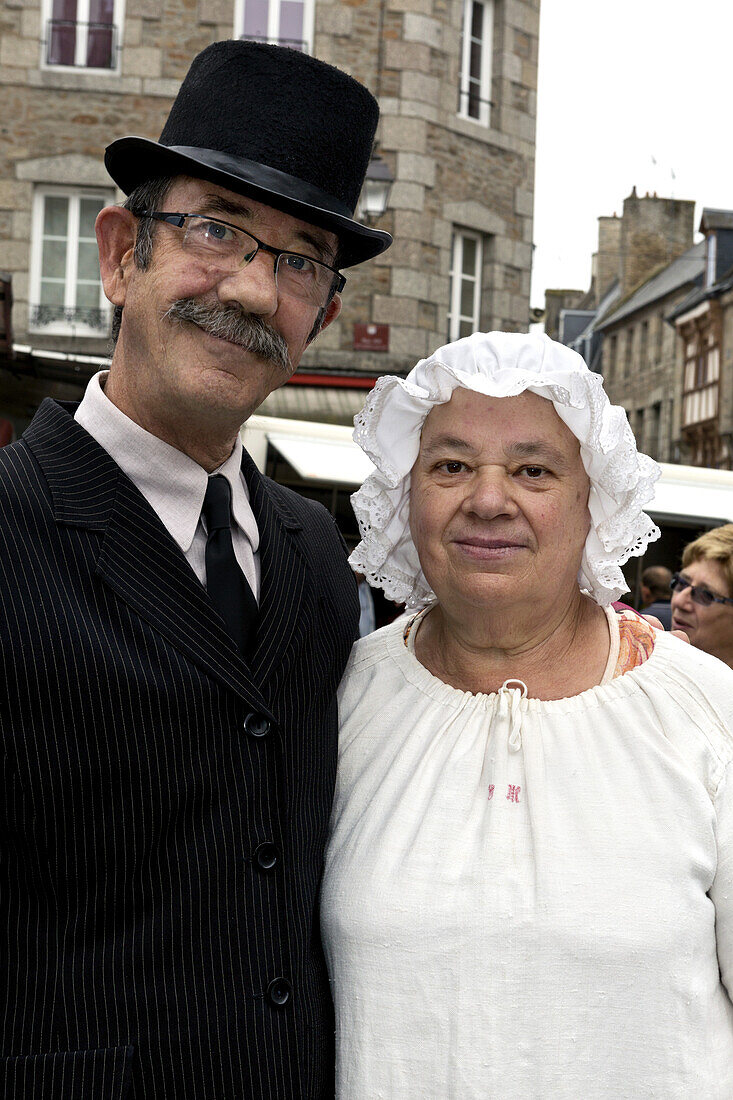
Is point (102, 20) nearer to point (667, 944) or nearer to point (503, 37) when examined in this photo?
point (503, 37)

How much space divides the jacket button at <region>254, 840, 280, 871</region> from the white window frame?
38.6 ft

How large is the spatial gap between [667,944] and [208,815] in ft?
2.58

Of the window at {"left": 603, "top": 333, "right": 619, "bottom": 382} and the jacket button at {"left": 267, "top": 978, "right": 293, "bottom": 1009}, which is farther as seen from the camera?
the window at {"left": 603, "top": 333, "right": 619, "bottom": 382}

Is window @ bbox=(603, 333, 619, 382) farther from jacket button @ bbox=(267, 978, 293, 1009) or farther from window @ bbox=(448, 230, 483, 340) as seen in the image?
jacket button @ bbox=(267, 978, 293, 1009)

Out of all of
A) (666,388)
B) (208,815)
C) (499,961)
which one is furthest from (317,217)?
(666,388)

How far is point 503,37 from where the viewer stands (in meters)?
13.1

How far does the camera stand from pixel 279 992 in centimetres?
185

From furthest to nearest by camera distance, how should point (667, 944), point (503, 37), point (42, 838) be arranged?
point (503, 37)
point (667, 944)
point (42, 838)

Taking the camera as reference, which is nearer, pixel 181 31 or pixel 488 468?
pixel 488 468

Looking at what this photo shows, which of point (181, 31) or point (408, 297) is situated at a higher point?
point (181, 31)

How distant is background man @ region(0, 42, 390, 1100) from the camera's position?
5.65 feet

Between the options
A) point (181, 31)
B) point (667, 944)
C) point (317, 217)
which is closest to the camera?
point (667, 944)

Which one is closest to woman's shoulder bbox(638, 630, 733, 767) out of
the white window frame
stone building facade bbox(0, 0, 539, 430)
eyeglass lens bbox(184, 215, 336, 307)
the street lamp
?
eyeglass lens bbox(184, 215, 336, 307)

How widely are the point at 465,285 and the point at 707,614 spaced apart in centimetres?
918
